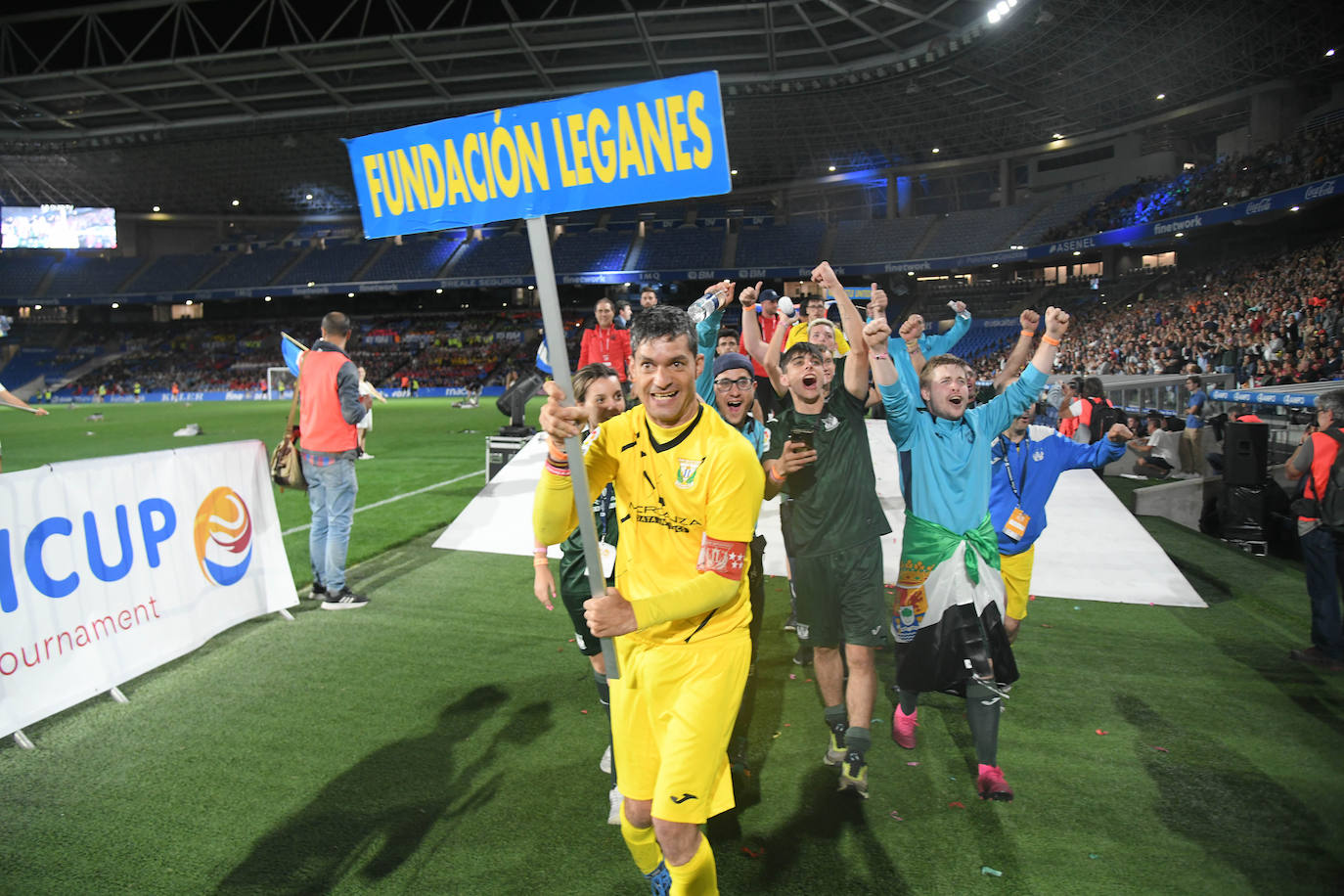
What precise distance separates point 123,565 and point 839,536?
4.52 m

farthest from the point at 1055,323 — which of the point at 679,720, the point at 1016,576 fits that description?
the point at 679,720

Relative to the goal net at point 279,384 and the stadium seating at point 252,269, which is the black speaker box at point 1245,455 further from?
the stadium seating at point 252,269

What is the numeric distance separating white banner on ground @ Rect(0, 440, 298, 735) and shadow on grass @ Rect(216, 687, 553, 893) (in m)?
1.99

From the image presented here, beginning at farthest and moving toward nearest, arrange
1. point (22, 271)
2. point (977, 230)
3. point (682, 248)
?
1. point (22, 271)
2. point (682, 248)
3. point (977, 230)

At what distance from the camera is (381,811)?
370 cm

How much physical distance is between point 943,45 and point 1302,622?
27.7 metres

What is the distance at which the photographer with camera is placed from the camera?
408 centimetres

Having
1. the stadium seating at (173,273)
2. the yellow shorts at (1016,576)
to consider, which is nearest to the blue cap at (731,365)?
the yellow shorts at (1016,576)

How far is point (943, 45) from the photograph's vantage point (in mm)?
28750

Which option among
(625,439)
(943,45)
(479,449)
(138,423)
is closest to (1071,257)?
(943,45)

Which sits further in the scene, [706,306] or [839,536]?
[706,306]

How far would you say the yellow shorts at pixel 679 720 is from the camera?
2.44 metres

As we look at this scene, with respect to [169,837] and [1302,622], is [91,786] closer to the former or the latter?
[169,837]

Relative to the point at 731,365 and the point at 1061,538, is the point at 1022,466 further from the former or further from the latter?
the point at 1061,538
